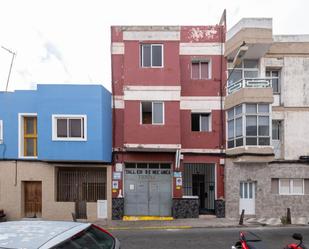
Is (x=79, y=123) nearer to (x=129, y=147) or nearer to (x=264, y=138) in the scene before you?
(x=129, y=147)

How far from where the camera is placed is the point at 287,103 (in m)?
17.0

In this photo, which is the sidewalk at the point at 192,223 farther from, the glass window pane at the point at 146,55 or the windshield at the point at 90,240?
the windshield at the point at 90,240

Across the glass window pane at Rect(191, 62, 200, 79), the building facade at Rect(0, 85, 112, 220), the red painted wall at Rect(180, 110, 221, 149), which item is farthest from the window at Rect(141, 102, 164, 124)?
the glass window pane at Rect(191, 62, 200, 79)

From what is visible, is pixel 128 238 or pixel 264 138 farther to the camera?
pixel 264 138

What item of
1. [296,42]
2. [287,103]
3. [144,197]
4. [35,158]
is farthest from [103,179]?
[296,42]

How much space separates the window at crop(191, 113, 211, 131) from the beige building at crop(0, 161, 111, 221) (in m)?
5.32

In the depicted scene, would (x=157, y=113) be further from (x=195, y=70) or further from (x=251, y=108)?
(x=251, y=108)

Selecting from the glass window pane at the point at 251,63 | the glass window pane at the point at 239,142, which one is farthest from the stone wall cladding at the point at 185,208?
the glass window pane at the point at 251,63

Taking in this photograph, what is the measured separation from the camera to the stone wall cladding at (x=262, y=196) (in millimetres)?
16203

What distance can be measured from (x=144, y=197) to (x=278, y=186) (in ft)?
24.2

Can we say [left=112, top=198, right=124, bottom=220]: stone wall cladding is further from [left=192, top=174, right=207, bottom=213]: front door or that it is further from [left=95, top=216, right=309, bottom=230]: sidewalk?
[left=192, top=174, right=207, bottom=213]: front door

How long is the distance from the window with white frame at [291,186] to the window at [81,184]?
9791 mm

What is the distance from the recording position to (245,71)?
56.4ft

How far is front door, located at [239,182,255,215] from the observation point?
1633cm
